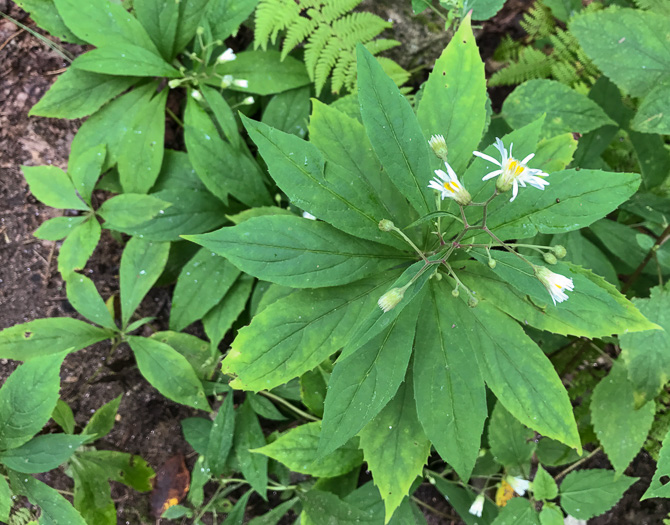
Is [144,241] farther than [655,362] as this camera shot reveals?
Yes

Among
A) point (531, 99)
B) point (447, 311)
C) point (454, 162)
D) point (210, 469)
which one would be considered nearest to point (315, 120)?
point (454, 162)

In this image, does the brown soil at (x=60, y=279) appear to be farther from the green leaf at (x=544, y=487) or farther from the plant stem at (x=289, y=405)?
the green leaf at (x=544, y=487)

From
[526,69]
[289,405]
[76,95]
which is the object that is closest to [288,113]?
[76,95]

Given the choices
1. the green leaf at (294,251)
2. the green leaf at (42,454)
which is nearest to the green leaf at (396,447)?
the green leaf at (294,251)

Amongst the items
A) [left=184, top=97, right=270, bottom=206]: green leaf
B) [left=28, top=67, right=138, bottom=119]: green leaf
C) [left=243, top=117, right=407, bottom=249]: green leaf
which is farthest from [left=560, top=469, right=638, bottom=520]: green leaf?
[left=28, top=67, right=138, bottom=119]: green leaf

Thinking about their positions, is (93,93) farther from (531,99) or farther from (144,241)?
(531,99)

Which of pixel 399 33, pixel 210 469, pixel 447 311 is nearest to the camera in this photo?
pixel 447 311
